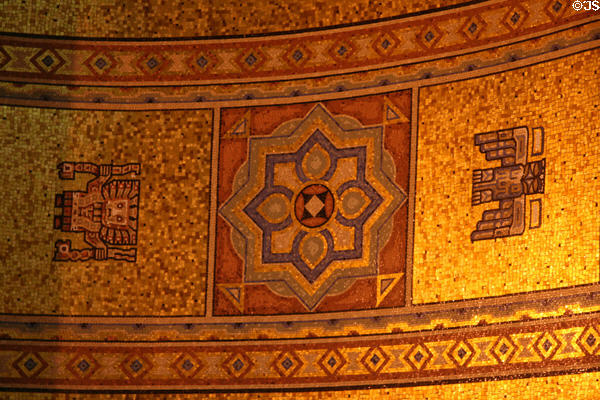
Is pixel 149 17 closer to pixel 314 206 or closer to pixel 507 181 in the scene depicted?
pixel 314 206

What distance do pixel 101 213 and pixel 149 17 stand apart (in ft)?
5.50

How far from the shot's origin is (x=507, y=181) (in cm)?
853

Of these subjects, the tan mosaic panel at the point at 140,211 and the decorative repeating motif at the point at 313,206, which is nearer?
the decorative repeating motif at the point at 313,206

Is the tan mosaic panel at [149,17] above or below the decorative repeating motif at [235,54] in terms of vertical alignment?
above

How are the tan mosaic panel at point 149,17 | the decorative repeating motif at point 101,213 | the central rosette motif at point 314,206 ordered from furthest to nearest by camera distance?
1. the tan mosaic panel at point 149,17
2. the decorative repeating motif at point 101,213
3. the central rosette motif at point 314,206

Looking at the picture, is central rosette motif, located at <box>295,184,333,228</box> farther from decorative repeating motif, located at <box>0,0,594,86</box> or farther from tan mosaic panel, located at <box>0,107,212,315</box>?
decorative repeating motif, located at <box>0,0,594,86</box>

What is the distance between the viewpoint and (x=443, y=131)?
29.2ft

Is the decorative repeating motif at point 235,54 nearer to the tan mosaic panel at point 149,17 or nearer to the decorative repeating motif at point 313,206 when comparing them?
the tan mosaic panel at point 149,17

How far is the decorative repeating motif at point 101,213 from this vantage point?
9.42 meters

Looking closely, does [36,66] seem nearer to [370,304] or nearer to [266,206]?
[266,206]

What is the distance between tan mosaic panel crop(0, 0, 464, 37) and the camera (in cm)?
964

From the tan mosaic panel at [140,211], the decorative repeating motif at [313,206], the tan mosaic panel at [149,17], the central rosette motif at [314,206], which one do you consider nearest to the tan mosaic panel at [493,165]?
the decorative repeating motif at [313,206]

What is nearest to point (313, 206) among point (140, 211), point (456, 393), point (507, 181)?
point (140, 211)

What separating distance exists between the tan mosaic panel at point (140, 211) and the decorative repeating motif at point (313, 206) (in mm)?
289
